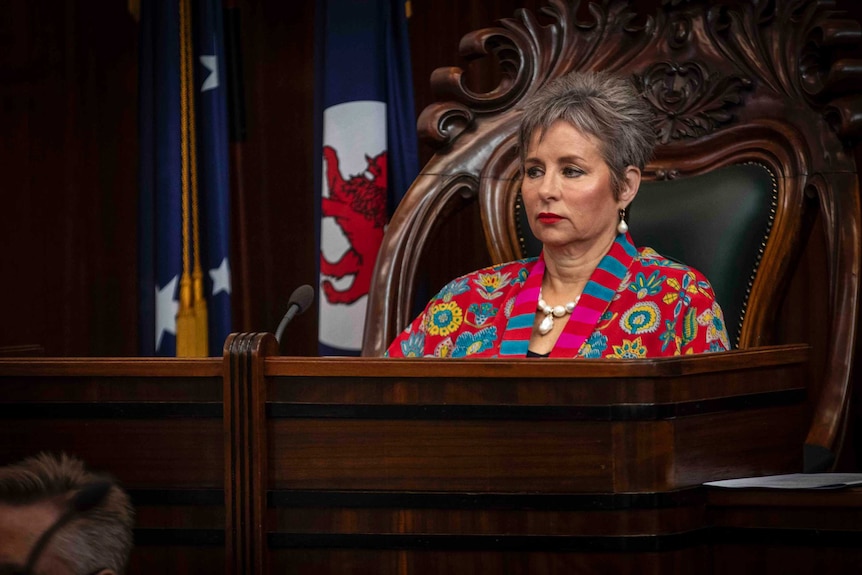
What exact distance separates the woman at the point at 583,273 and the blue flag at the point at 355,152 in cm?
78

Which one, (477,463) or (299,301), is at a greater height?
(299,301)

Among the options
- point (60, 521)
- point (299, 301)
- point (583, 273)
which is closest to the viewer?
point (60, 521)

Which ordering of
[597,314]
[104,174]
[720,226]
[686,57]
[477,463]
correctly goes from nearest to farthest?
1. [477,463]
2. [597,314]
3. [720,226]
4. [686,57]
5. [104,174]

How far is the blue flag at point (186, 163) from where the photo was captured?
3527 millimetres

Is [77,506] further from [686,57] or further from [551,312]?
[686,57]

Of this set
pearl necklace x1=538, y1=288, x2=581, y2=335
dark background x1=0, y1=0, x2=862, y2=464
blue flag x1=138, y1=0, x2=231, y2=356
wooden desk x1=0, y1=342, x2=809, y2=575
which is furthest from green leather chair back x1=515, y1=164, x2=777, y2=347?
blue flag x1=138, y1=0, x2=231, y2=356

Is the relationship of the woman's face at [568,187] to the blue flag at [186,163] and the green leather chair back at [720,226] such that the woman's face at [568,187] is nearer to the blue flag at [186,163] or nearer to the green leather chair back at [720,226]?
the green leather chair back at [720,226]

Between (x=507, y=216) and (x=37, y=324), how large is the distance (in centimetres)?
162

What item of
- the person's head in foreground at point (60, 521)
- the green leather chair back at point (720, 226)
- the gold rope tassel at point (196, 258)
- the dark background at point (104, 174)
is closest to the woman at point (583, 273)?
the green leather chair back at point (720, 226)

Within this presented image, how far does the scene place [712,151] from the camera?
113 inches

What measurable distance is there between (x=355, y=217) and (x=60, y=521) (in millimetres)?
2180

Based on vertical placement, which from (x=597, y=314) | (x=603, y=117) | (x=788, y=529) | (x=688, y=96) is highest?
(x=688, y=96)

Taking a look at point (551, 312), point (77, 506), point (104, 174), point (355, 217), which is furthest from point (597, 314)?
point (104, 174)

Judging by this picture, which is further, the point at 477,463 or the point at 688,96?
the point at 688,96
